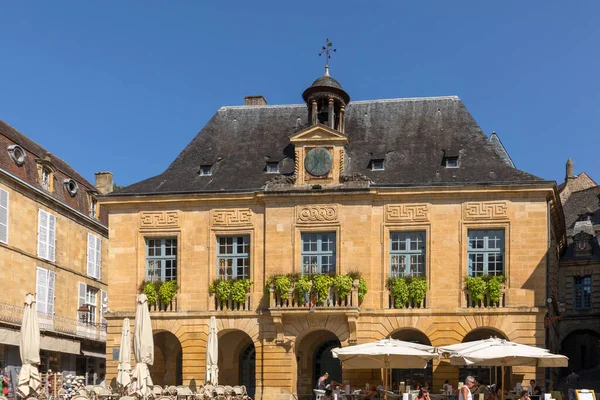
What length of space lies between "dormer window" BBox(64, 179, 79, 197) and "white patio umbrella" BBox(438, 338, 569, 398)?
2002 centimetres

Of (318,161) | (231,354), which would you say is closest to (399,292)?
(318,161)

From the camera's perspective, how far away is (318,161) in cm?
2880

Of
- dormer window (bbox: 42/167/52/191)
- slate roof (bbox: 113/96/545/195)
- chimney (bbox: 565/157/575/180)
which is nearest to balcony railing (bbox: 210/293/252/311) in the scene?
slate roof (bbox: 113/96/545/195)

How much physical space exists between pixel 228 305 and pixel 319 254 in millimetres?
3230

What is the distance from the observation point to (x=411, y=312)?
90.7 feet

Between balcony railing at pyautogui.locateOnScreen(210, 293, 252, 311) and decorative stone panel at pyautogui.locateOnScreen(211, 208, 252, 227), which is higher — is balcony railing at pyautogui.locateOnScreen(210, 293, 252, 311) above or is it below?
below

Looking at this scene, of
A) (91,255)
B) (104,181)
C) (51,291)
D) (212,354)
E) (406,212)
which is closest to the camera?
(212,354)

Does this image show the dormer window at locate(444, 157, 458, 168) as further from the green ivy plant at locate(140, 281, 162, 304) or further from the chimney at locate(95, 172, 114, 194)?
the chimney at locate(95, 172, 114, 194)

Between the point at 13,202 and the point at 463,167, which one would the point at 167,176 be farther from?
the point at 463,167

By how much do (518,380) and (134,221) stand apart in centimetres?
1271

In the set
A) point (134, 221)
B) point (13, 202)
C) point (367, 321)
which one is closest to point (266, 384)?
point (367, 321)

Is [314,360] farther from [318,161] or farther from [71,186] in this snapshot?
[71,186]

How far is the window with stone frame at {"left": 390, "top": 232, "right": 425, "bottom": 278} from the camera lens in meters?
28.2

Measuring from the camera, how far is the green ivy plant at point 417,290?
2756 cm
